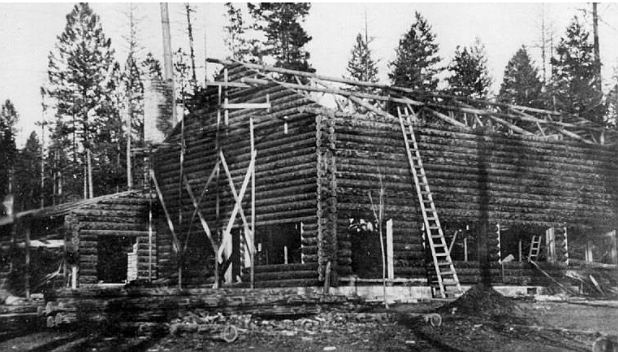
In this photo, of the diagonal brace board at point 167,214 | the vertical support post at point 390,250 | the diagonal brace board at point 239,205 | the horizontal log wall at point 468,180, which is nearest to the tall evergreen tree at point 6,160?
the diagonal brace board at point 167,214

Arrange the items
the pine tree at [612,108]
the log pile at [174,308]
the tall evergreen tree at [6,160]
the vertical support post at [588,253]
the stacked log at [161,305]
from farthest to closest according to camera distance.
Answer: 1. the tall evergreen tree at [6,160]
2. the pine tree at [612,108]
3. the vertical support post at [588,253]
4. the stacked log at [161,305]
5. the log pile at [174,308]

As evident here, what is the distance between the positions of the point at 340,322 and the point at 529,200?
12469 millimetres

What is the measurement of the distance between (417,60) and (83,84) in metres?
25.1

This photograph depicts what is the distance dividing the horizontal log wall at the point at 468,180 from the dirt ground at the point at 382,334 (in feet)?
18.2

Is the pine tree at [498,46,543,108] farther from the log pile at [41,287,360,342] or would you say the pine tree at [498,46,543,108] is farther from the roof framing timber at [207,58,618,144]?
the log pile at [41,287,360,342]

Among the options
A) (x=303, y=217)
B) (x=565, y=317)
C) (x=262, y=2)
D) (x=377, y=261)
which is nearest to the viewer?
(x=565, y=317)

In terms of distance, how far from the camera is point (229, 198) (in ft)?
74.5

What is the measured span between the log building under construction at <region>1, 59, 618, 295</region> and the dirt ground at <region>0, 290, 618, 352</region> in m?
5.12

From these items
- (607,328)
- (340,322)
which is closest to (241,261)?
(340,322)

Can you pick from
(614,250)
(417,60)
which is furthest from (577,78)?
(614,250)

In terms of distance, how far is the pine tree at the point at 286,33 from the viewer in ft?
154

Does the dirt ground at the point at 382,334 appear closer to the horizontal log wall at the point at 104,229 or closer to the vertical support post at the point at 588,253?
the vertical support post at the point at 588,253

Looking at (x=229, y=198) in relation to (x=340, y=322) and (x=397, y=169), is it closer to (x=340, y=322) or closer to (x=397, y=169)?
(x=397, y=169)

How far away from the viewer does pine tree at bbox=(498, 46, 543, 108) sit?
4972cm
